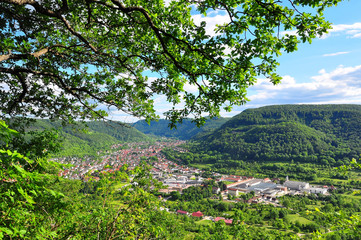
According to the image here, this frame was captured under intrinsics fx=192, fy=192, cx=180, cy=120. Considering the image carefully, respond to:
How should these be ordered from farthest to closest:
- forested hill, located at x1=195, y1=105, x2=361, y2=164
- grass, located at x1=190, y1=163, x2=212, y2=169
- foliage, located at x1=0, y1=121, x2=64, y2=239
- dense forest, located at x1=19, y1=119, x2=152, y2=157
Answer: grass, located at x1=190, y1=163, x2=212, y2=169
forested hill, located at x1=195, y1=105, x2=361, y2=164
dense forest, located at x1=19, y1=119, x2=152, y2=157
foliage, located at x1=0, y1=121, x2=64, y2=239

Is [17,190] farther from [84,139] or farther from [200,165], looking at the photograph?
[84,139]

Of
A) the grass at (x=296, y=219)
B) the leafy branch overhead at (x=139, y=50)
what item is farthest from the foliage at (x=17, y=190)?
the grass at (x=296, y=219)

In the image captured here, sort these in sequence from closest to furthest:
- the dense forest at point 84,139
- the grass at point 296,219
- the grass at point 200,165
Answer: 1. the dense forest at point 84,139
2. the grass at point 296,219
3. the grass at point 200,165

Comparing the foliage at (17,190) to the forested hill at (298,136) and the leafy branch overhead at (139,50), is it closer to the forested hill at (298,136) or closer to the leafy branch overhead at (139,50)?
the leafy branch overhead at (139,50)

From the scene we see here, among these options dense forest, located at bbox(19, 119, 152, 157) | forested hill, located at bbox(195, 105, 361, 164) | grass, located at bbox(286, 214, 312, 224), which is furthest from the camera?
forested hill, located at bbox(195, 105, 361, 164)

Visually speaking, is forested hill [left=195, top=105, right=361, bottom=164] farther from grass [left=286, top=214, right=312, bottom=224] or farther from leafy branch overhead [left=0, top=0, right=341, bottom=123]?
leafy branch overhead [left=0, top=0, right=341, bottom=123]

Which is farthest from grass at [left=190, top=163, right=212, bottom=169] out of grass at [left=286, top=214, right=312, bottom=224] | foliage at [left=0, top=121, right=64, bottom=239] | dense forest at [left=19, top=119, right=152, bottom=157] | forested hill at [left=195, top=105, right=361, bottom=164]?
foliage at [left=0, top=121, right=64, bottom=239]

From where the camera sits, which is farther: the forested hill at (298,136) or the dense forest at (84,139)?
the forested hill at (298,136)

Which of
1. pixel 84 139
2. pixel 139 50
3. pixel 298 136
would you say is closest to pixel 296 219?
pixel 139 50

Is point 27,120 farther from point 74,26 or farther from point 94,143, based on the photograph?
point 94,143
